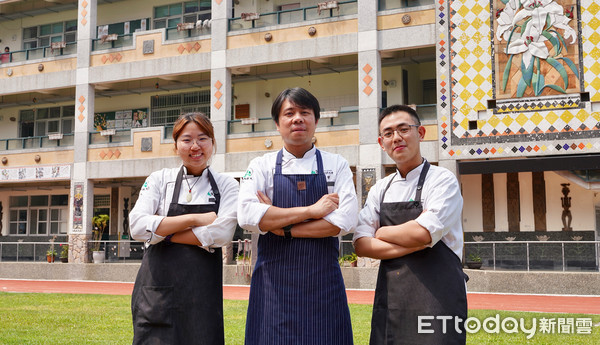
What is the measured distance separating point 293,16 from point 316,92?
378 cm

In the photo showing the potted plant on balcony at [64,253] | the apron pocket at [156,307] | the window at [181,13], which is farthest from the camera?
the window at [181,13]

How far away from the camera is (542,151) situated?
1891 cm

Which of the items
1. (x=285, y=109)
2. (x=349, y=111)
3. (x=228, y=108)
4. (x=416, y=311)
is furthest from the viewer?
(x=228, y=108)

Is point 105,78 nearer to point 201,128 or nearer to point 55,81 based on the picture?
A: point 55,81

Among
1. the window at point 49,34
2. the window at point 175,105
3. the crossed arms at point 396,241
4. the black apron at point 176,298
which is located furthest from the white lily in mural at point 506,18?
the window at point 49,34

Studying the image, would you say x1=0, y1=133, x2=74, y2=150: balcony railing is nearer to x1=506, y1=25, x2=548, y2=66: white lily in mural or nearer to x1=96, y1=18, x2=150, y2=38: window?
x1=96, y1=18, x2=150, y2=38: window

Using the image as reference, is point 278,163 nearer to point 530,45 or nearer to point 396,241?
point 396,241

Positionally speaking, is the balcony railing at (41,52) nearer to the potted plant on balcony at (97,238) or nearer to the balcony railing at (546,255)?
the potted plant on balcony at (97,238)

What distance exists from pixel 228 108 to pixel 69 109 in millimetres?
10873

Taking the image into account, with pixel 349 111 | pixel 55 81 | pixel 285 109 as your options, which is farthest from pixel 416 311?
pixel 55 81

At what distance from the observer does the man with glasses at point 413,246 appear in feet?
12.9

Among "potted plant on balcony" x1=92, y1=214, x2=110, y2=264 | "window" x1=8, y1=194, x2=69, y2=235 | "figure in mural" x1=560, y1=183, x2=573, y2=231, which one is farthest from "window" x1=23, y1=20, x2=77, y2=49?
"figure in mural" x1=560, y1=183, x2=573, y2=231

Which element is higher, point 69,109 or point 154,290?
→ point 69,109

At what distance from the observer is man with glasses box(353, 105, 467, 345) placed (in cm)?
393
